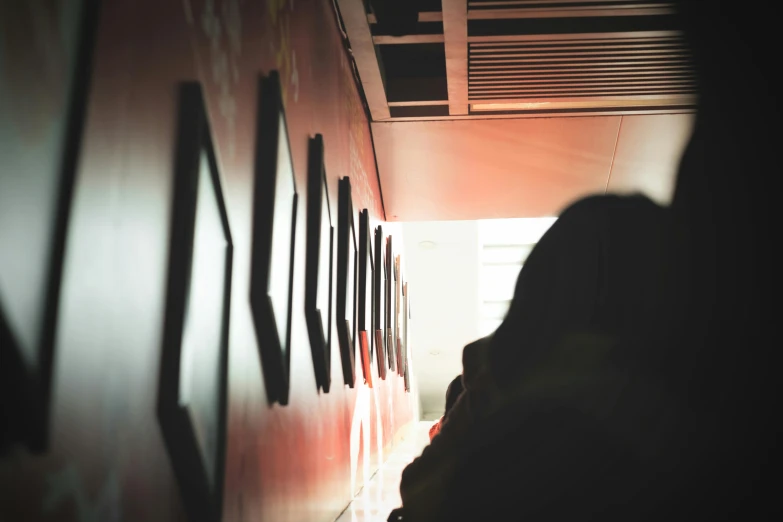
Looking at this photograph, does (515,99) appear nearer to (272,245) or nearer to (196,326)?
(272,245)

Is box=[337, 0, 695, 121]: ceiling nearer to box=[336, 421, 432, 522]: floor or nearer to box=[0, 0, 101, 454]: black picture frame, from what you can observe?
box=[336, 421, 432, 522]: floor

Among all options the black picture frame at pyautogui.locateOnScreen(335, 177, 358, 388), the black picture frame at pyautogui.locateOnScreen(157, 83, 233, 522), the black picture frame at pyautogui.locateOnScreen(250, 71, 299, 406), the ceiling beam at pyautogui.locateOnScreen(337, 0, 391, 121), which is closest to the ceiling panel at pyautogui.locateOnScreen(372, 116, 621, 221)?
the ceiling beam at pyautogui.locateOnScreen(337, 0, 391, 121)

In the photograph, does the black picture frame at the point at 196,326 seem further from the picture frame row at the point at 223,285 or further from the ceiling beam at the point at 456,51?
the ceiling beam at the point at 456,51

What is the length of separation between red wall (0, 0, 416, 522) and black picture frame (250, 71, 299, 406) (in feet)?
0.15

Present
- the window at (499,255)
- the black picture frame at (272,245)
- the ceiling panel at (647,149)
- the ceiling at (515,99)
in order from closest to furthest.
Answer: the black picture frame at (272,245)
the ceiling at (515,99)
the ceiling panel at (647,149)
the window at (499,255)

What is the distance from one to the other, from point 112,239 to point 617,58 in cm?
289

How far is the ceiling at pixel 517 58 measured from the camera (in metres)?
2.74

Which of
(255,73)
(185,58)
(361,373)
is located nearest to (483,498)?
(185,58)

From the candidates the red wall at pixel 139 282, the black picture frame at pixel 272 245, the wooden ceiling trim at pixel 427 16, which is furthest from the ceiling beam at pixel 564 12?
the black picture frame at pixel 272 245

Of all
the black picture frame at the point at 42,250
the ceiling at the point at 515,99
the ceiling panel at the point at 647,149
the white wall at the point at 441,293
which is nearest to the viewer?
the black picture frame at the point at 42,250

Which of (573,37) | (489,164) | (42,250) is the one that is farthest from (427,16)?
(42,250)

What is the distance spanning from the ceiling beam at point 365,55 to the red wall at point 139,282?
1043mm

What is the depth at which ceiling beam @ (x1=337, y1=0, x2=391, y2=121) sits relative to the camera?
270 cm

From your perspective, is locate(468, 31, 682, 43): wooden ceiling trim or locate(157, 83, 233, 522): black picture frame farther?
locate(468, 31, 682, 43): wooden ceiling trim
